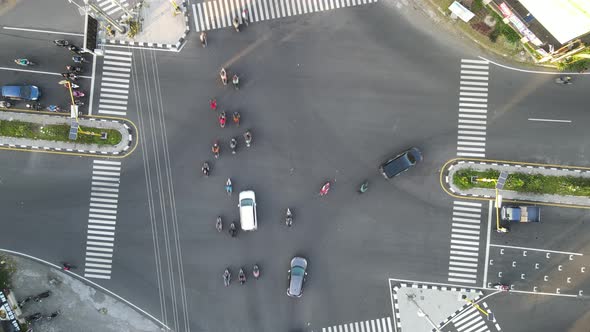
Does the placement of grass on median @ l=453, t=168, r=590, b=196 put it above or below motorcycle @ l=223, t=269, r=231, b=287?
above

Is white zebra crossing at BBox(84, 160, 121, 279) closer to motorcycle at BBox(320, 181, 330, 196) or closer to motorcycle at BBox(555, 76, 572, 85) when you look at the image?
motorcycle at BBox(320, 181, 330, 196)

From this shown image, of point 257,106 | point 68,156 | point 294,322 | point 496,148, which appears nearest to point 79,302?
point 68,156

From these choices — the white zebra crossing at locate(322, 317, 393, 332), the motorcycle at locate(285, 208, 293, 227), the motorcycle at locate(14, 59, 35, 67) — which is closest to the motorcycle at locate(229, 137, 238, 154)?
the motorcycle at locate(285, 208, 293, 227)

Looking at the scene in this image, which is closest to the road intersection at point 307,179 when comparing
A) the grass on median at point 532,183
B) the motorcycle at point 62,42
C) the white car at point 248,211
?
the white car at point 248,211

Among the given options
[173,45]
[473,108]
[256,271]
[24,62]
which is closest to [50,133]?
[24,62]

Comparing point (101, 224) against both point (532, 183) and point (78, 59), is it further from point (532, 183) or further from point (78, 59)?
point (532, 183)

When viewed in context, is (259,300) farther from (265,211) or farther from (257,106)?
(257,106)

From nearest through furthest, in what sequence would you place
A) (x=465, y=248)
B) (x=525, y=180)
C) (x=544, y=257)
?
(x=525, y=180), (x=465, y=248), (x=544, y=257)
